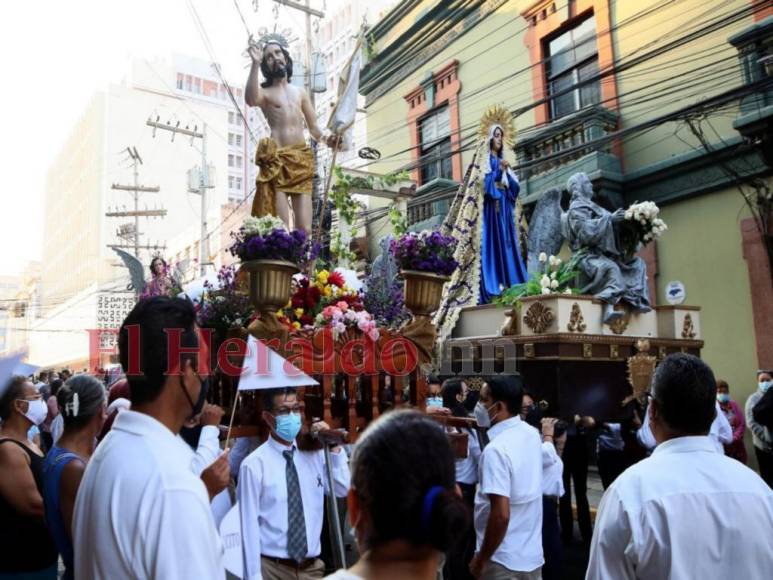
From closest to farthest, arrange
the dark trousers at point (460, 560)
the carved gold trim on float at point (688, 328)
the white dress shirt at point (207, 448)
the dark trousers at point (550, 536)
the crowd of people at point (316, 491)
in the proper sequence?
the crowd of people at point (316, 491) → the white dress shirt at point (207, 448) → the dark trousers at point (550, 536) → the dark trousers at point (460, 560) → the carved gold trim on float at point (688, 328)

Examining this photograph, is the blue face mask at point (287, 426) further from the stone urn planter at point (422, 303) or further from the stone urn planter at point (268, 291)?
the stone urn planter at point (422, 303)

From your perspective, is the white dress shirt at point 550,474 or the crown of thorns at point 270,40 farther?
the crown of thorns at point 270,40

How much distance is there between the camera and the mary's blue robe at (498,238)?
870 cm

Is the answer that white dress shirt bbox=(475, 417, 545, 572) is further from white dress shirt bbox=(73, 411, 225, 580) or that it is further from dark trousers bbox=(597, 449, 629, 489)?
dark trousers bbox=(597, 449, 629, 489)

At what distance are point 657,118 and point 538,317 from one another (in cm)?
440

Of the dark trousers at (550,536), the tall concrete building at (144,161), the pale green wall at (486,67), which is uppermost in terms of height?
the tall concrete building at (144,161)

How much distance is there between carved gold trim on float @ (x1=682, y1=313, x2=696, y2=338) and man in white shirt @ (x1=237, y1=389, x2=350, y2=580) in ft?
16.8

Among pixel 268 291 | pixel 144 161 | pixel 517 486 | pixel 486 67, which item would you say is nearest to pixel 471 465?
pixel 517 486

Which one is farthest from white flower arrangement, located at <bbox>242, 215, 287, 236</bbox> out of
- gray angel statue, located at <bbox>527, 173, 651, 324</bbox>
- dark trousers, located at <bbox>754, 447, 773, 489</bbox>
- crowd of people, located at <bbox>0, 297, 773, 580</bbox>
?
dark trousers, located at <bbox>754, 447, 773, 489</bbox>

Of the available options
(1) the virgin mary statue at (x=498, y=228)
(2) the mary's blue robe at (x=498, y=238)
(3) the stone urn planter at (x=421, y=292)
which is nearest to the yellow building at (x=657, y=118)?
(1) the virgin mary statue at (x=498, y=228)

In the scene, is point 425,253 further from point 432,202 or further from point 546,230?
point 432,202

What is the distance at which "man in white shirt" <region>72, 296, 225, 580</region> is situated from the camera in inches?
59.5

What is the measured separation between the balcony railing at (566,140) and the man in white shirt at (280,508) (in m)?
7.89

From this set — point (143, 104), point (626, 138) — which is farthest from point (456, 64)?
point (143, 104)
